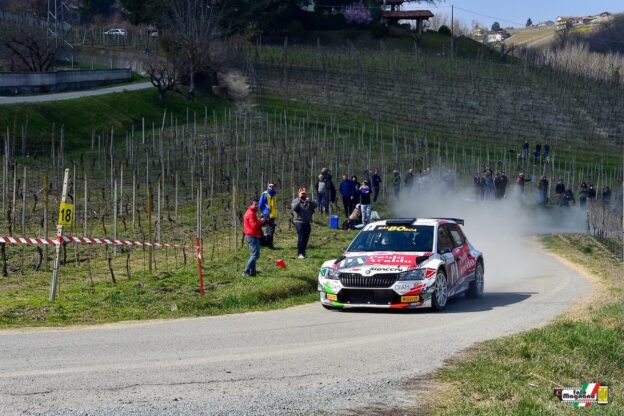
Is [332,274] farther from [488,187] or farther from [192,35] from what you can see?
[192,35]

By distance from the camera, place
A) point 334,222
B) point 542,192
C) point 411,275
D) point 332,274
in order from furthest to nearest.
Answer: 1. point 542,192
2. point 334,222
3. point 332,274
4. point 411,275

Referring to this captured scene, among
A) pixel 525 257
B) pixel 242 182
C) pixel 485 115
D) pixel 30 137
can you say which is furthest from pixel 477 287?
pixel 485 115

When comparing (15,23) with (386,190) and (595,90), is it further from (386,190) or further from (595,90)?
(595,90)

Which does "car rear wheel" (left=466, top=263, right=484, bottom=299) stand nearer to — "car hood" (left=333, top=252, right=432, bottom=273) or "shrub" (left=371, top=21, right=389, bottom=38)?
"car hood" (left=333, top=252, right=432, bottom=273)

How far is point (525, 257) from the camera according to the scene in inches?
1163

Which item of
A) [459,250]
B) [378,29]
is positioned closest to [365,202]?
[459,250]

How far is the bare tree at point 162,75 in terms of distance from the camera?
6156cm

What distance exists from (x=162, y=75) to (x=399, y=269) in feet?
150

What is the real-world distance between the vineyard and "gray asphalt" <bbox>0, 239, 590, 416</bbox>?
2337 millimetres

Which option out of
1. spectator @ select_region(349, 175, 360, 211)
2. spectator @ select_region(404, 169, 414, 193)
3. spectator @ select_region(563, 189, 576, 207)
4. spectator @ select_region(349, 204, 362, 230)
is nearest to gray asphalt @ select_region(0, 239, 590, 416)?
spectator @ select_region(349, 204, 362, 230)

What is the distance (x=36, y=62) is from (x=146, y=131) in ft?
46.8

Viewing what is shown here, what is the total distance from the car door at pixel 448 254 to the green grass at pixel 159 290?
2.69 meters

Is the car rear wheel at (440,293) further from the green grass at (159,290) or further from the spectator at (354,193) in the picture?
the spectator at (354,193)

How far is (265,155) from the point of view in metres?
46.9
